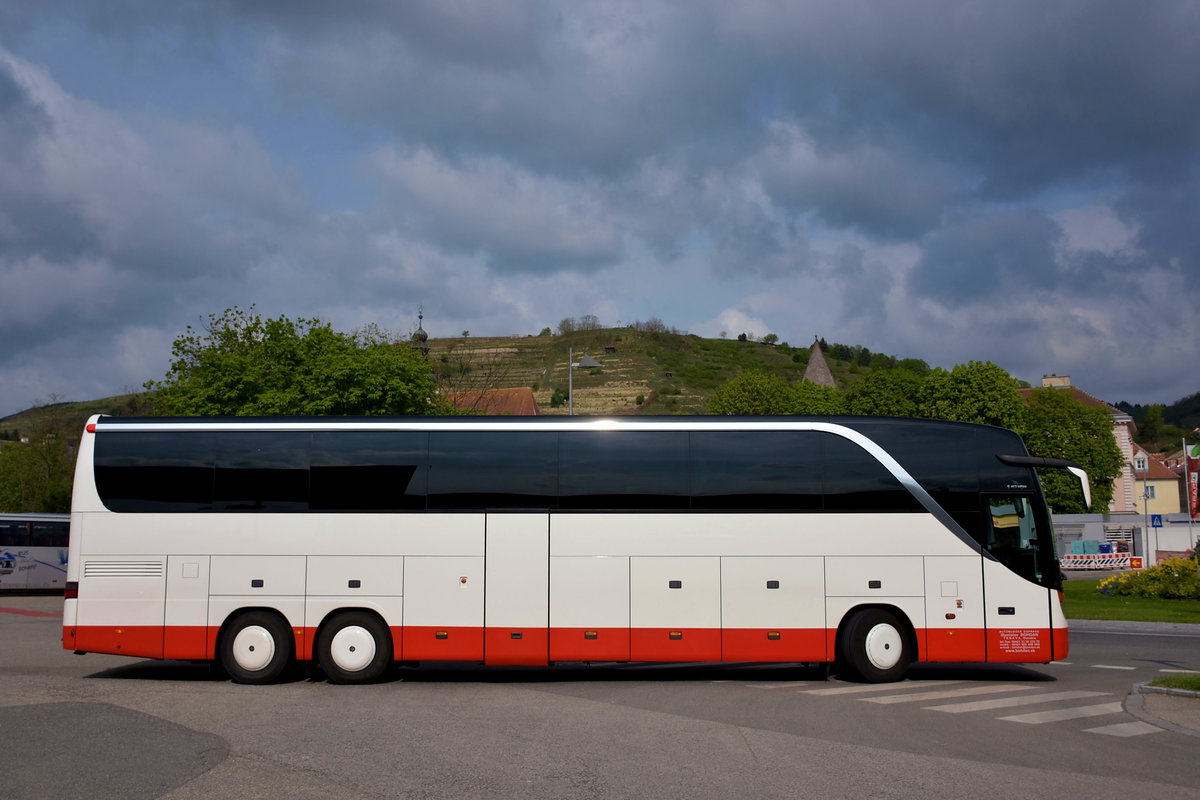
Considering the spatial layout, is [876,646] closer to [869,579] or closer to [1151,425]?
[869,579]

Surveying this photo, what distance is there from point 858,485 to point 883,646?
2.26 m

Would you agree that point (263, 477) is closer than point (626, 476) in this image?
No

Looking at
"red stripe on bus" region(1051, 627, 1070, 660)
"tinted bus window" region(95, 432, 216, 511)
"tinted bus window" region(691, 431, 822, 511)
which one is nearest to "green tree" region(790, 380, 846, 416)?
"red stripe on bus" region(1051, 627, 1070, 660)

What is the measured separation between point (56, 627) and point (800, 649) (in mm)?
18301

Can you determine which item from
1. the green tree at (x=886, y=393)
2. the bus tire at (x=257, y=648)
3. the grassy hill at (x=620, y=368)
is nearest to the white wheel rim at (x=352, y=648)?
the bus tire at (x=257, y=648)

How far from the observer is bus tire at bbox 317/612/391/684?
13133 mm

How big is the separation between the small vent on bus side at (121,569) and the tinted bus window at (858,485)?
952 centimetres

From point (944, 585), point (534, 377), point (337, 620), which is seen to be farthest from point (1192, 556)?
point (534, 377)

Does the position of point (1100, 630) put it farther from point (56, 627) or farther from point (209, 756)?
point (56, 627)

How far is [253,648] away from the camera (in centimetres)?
1329

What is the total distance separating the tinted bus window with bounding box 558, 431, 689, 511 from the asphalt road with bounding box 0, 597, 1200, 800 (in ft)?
8.34

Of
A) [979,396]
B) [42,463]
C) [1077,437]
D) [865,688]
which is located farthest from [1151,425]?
[865,688]

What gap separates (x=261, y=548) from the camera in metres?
13.3

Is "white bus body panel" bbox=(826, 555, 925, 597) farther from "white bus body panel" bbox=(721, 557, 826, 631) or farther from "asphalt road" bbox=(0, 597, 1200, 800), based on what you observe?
"asphalt road" bbox=(0, 597, 1200, 800)
